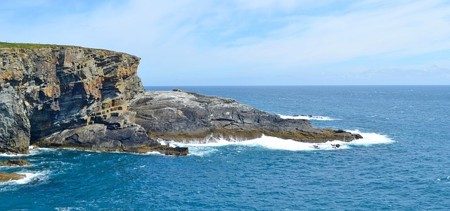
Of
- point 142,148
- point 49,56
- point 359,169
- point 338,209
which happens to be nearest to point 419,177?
point 359,169

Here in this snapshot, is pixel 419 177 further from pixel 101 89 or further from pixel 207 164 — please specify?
pixel 101 89

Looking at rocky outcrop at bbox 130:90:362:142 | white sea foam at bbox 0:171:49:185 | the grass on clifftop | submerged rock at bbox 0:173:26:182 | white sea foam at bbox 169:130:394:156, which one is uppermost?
the grass on clifftop

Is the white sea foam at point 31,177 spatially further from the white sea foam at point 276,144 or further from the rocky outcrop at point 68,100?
the white sea foam at point 276,144

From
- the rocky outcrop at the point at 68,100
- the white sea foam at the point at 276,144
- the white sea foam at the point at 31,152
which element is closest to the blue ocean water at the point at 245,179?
the white sea foam at the point at 276,144

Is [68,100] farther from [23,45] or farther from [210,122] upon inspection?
[210,122]

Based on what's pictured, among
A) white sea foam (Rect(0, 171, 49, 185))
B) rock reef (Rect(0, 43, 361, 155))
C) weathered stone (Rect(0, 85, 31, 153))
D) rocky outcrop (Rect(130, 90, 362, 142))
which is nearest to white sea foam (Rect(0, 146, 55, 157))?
weathered stone (Rect(0, 85, 31, 153))

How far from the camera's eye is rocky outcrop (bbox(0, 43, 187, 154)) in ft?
288

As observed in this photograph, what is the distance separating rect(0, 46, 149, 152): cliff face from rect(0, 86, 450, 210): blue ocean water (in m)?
6.86

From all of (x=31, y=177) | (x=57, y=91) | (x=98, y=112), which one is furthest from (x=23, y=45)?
(x=31, y=177)

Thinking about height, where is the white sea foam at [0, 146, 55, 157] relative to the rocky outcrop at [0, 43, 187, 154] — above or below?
below

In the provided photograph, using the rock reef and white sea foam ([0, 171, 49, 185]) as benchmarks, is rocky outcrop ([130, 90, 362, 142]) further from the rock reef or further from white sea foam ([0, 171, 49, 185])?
white sea foam ([0, 171, 49, 185])

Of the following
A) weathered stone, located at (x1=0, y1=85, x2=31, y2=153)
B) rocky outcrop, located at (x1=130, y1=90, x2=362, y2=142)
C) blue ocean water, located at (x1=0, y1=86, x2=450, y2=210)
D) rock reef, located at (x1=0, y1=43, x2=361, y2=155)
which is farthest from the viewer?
rocky outcrop, located at (x1=130, y1=90, x2=362, y2=142)

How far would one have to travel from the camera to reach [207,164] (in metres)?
82.7

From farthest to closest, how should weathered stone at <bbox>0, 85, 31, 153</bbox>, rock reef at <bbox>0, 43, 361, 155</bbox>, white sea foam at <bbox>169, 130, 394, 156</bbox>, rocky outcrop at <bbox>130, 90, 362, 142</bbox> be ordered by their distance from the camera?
rocky outcrop at <bbox>130, 90, 362, 142</bbox> → white sea foam at <bbox>169, 130, 394, 156</bbox> → rock reef at <bbox>0, 43, 361, 155</bbox> → weathered stone at <bbox>0, 85, 31, 153</bbox>
